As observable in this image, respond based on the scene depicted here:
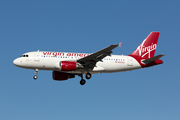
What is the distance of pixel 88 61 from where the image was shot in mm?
39062

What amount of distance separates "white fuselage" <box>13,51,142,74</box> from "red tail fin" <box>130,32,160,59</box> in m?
2.04

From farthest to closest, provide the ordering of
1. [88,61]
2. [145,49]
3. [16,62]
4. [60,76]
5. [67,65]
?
[145,49] → [60,76] → [88,61] → [16,62] → [67,65]

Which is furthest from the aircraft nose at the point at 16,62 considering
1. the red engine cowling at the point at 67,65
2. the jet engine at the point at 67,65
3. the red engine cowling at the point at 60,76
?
the red engine cowling at the point at 60,76

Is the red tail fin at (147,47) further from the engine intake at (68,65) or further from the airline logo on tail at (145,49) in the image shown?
the engine intake at (68,65)

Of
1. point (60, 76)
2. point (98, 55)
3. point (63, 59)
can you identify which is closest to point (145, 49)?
point (98, 55)

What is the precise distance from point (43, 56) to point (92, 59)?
252 inches

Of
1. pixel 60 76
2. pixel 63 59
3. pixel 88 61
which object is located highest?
pixel 63 59

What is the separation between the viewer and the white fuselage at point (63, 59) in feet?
126

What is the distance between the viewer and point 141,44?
147 feet

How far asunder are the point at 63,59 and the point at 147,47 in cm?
1344

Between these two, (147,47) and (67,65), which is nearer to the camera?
(67,65)

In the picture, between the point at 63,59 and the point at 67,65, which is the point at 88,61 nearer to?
the point at 67,65
